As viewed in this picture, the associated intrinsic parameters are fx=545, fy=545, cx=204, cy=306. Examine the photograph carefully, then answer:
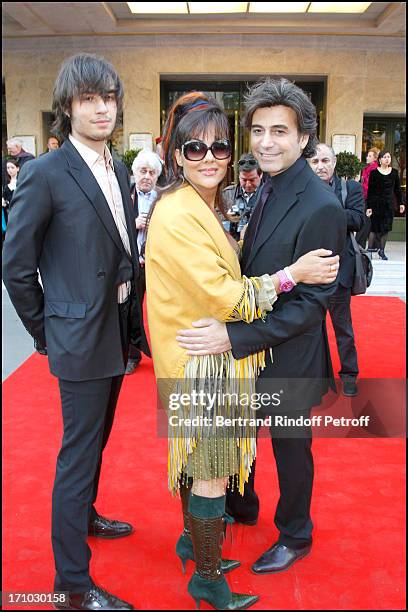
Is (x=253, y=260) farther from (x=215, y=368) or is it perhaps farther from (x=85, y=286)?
(x=85, y=286)

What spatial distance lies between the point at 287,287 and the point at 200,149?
0.55 meters

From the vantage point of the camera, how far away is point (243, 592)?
2.16 m

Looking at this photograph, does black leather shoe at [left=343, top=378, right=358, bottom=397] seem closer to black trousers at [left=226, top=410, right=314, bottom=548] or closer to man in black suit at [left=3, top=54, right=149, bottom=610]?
black trousers at [left=226, top=410, right=314, bottom=548]

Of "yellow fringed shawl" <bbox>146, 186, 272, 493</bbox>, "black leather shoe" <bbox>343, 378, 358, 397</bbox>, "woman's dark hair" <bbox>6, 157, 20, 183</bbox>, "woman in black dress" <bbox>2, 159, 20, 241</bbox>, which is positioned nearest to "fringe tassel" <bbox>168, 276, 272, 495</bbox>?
"yellow fringed shawl" <bbox>146, 186, 272, 493</bbox>

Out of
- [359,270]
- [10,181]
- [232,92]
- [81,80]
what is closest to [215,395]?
[81,80]

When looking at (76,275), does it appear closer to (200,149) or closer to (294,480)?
(200,149)

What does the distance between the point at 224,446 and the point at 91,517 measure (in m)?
0.96

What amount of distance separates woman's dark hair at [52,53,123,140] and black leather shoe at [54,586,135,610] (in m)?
1.77

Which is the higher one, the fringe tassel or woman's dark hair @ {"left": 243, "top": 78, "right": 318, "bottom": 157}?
woman's dark hair @ {"left": 243, "top": 78, "right": 318, "bottom": 157}

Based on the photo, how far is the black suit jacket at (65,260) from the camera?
1.86 m

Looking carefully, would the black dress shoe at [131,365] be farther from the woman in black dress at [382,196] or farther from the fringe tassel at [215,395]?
the woman in black dress at [382,196]

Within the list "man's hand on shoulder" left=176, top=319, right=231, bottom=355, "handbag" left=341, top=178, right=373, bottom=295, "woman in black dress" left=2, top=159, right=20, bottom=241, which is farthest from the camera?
"woman in black dress" left=2, top=159, right=20, bottom=241

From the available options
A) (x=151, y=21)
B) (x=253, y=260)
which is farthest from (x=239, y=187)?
(x=151, y=21)

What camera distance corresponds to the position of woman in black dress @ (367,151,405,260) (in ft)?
33.0
